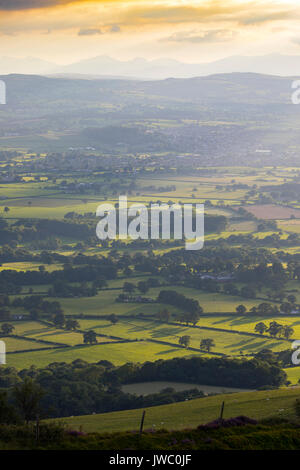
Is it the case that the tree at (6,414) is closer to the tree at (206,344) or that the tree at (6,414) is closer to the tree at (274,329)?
the tree at (206,344)

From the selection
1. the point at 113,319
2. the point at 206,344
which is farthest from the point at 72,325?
the point at 206,344

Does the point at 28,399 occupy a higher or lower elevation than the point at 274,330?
higher

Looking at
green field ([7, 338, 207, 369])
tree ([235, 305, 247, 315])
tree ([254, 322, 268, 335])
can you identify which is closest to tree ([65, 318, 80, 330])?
green field ([7, 338, 207, 369])

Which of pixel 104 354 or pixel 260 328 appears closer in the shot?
pixel 104 354

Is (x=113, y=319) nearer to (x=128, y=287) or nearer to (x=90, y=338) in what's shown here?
(x=90, y=338)

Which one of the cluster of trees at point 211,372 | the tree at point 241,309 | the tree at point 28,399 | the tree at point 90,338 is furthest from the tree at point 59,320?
the tree at point 28,399

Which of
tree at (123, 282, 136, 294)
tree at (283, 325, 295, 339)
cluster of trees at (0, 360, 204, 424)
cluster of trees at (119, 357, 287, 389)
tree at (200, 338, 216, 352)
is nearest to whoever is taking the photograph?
cluster of trees at (0, 360, 204, 424)

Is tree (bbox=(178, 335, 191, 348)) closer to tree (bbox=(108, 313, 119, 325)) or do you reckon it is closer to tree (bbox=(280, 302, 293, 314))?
tree (bbox=(108, 313, 119, 325))
